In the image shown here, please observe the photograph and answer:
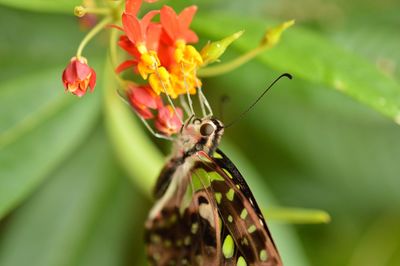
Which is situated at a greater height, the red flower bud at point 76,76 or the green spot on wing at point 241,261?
the red flower bud at point 76,76

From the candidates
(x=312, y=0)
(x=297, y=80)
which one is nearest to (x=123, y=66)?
(x=297, y=80)

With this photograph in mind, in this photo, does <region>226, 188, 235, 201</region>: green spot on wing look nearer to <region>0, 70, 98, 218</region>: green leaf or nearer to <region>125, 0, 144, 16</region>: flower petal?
<region>125, 0, 144, 16</region>: flower petal

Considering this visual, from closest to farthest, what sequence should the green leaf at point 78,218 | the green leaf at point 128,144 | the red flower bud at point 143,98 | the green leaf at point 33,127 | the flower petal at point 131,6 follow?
the flower petal at point 131,6, the red flower bud at point 143,98, the green leaf at point 33,127, the green leaf at point 128,144, the green leaf at point 78,218

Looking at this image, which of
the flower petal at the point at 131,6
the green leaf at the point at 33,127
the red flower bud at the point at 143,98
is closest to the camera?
the flower petal at the point at 131,6

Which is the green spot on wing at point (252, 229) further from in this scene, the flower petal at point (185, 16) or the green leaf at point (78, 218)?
the green leaf at point (78, 218)

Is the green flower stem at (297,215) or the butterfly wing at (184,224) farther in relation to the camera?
the green flower stem at (297,215)

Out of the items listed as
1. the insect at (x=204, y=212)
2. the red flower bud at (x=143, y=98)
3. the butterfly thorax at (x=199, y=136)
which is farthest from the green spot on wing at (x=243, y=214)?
the red flower bud at (x=143, y=98)

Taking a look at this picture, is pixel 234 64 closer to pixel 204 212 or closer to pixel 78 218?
pixel 204 212
